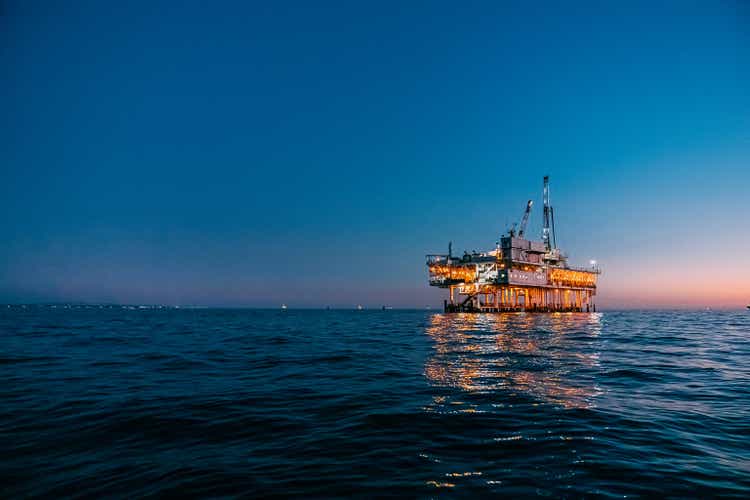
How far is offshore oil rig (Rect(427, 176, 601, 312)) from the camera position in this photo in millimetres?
96438

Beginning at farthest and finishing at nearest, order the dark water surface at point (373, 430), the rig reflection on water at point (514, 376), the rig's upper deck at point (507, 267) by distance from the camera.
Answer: the rig's upper deck at point (507, 267)
the rig reflection on water at point (514, 376)
the dark water surface at point (373, 430)

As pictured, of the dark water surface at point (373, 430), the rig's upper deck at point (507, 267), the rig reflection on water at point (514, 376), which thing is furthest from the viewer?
the rig's upper deck at point (507, 267)

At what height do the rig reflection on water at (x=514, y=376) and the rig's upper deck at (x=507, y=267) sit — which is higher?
the rig's upper deck at (x=507, y=267)

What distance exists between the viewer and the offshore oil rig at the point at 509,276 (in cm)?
9644

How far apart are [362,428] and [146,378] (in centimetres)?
946

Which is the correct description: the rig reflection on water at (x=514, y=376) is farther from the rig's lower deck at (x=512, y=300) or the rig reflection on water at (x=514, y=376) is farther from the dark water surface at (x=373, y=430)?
the rig's lower deck at (x=512, y=300)

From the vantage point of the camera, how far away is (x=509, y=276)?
9331cm

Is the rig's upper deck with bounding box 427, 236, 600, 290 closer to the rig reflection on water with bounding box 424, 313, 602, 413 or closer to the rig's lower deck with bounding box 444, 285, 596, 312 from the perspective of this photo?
the rig's lower deck with bounding box 444, 285, 596, 312

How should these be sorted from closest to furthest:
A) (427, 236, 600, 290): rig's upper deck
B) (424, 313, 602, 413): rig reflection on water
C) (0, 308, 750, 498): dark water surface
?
1. (0, 308, 750, 498): dark water surface
2. (424, 313, 602, 413): rig reflection on water
3. (427, 236, 600, 290): rig's upper deck

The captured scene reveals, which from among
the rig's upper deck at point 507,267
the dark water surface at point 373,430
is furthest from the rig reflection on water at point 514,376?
the rig's upper deck at point 507,267

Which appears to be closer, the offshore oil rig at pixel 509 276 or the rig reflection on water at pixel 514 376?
the rig reflection on water at pixel 514 376

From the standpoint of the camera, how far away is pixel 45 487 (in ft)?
18.6

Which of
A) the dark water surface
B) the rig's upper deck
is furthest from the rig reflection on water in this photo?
the rig's upper deck

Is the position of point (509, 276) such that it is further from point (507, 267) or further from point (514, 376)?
point (514, 376)
